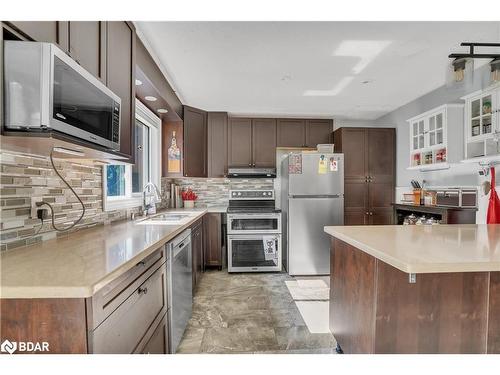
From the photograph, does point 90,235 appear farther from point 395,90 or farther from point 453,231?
point 395,90

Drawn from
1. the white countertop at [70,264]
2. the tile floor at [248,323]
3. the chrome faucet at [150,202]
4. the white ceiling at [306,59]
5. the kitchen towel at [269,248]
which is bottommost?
the tile floor at [248,323]

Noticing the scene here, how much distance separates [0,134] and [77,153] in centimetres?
38

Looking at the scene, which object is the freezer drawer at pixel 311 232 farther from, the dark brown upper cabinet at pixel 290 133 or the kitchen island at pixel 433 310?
the kitchen island at pixel 433 310

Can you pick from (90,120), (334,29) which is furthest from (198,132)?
(90,120)

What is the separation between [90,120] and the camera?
1.17 metres

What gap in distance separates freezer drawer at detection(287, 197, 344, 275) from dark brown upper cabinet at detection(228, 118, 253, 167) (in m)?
1.10


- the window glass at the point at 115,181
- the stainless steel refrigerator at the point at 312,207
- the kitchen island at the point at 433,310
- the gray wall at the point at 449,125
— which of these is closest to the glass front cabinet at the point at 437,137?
the gray wall at the point at 449,125

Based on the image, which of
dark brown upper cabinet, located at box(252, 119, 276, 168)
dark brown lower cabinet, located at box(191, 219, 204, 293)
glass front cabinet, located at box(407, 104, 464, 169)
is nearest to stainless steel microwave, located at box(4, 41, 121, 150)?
dark brown lower cabinet, located at box(191, 219, 204, 293)

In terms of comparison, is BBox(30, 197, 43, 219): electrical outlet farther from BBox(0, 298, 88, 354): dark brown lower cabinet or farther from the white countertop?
BBox(0, 298, 88, 354): dark brown lower cabinet

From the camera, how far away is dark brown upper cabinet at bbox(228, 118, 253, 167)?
398 centimetres

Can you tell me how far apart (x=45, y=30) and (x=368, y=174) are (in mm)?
4000

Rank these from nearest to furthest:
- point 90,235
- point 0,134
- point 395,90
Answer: point 0,134 → point 90,235 → point 395,90

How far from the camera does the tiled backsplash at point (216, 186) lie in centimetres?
411

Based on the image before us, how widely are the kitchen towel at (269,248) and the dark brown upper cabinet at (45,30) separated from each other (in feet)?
9.37
